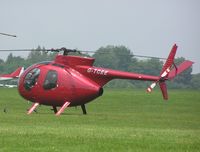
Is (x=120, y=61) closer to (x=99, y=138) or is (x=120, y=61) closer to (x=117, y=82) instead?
(x=117, y=82)

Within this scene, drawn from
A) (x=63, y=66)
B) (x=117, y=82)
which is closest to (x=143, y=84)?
(x=117, y=82)

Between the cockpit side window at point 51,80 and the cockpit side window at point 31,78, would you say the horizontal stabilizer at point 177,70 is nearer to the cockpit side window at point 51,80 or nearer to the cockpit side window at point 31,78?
the cockpit side window at point 51,80

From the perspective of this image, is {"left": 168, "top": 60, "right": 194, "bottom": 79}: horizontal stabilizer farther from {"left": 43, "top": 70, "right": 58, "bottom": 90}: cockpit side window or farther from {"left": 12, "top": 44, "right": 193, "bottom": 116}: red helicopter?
{"left": 43, "top": 70, "right": 58, "bottom": 90}: cockpit side window

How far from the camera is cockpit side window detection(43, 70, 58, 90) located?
130ft

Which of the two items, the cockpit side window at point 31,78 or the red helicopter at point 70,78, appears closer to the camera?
the red helicopter at point 70,78

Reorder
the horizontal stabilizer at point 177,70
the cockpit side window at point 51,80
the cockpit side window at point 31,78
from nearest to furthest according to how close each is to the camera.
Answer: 1. the horizontal stabilizer at point 177,70
2. the cockpit side window at point 51,80
3. the cockpit side window at point 31,78

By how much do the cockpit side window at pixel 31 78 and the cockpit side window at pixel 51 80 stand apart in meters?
0.57

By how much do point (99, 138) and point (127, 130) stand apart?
12.0ft

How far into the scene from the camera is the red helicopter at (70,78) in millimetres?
38906

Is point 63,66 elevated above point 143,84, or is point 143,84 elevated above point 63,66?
point 63,66

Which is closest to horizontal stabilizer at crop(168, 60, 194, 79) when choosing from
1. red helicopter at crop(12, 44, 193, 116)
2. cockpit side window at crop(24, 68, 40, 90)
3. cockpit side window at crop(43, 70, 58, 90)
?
red helicopter at crop(12, 44, 193, 116)

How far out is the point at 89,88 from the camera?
1542 inches

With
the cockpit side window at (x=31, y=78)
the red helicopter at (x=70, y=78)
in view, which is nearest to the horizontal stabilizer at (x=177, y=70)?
the red helicopter at (x=70, y=78)

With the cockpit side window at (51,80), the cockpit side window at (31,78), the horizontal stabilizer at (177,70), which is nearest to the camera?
the horizontal stabilizer at (177,70)
